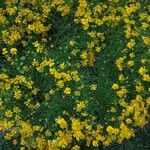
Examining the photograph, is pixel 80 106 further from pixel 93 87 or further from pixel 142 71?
pixel 142 71

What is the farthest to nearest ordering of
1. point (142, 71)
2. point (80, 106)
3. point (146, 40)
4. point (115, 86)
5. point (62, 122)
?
point (146, 40)
point (142, 71)
point (115, 86)
point (80, 106)
point (62, 122)

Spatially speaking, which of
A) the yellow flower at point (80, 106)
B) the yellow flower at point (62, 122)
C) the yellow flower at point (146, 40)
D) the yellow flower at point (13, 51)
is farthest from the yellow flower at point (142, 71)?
the yellow flower at point (13, 51)

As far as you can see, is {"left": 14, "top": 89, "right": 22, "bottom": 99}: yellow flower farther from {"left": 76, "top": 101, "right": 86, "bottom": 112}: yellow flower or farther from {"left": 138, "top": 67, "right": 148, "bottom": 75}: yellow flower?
{"left": 138, "top": 67, "right": 148, "bottom": 75}: yellow flower

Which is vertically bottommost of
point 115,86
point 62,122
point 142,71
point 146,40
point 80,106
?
point 62,122

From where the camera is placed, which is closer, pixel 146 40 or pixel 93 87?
pixel 93 87

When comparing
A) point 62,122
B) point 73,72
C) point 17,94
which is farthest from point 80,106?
point 17,94

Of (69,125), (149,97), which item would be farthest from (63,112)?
(149,97)

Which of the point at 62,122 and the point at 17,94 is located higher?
the point at 17,94

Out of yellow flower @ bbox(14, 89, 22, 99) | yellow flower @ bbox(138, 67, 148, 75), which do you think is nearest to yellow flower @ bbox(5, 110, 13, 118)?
yellow flower @ bbox(14, 89, 22, 99)

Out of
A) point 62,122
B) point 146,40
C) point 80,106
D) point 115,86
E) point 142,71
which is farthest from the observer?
point 146,40

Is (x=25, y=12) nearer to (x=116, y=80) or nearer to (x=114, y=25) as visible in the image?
(x=114, y=25)

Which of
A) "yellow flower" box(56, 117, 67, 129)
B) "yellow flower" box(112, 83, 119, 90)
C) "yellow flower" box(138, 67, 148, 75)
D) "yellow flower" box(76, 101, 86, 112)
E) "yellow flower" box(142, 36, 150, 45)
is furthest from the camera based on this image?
"yellow flower" box(142, 36, 150, 45)
